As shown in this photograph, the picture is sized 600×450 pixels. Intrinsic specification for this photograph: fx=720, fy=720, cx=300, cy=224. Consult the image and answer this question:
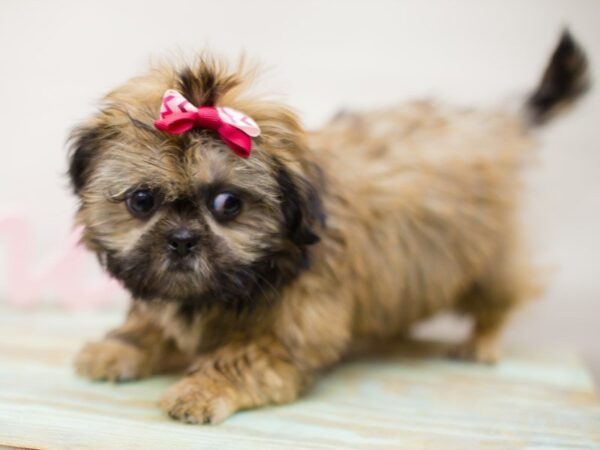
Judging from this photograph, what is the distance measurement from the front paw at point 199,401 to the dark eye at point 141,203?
421mm

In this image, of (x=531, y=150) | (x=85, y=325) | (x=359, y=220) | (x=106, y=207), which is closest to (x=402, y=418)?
(x=359, y=220)

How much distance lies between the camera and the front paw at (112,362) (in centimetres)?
193

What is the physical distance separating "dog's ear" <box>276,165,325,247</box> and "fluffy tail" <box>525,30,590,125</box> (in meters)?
1.09

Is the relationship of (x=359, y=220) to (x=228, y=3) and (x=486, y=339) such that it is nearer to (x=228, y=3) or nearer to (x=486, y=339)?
(x=486, y=339)

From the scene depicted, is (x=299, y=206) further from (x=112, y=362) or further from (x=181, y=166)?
(x=112, y=362)

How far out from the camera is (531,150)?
2424 millimetres

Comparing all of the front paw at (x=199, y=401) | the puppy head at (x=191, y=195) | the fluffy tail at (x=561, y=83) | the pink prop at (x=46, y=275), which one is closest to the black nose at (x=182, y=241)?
the puppy head at (x=191, y=195)

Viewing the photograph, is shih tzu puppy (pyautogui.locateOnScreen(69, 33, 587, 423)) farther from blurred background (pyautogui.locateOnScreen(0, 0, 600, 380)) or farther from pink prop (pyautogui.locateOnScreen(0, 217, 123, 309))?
pink prop (pyautogui.locateOnScreen(0, 217, 123, 309))

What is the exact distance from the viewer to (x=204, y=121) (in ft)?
5.16

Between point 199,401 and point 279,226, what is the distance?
1.46 ft

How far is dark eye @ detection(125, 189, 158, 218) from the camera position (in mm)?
1621

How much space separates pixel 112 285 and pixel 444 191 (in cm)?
137

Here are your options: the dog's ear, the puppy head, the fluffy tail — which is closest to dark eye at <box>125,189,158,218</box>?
the puppy head

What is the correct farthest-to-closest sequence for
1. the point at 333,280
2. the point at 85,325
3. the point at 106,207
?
the point at 85,325, the point at 333,280, the point at 106,207
